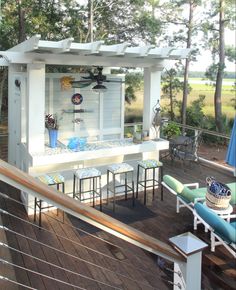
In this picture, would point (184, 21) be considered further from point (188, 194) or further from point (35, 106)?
point (188, 194)

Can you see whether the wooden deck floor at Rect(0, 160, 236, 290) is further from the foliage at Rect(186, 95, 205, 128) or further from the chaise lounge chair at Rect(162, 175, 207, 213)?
the foliage at Rect(186, 95, 205, 128)

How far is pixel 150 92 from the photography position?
19.1 ft

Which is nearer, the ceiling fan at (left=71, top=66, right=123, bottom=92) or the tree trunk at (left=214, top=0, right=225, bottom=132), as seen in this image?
the ceiling fan at (left=71, top=66, right=123, bottom=92)

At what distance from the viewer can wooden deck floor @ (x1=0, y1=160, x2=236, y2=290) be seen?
10.7 feet

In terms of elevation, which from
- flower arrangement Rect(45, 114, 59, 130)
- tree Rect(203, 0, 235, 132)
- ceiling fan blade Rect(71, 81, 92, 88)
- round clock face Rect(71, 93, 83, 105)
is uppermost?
tree Rect(203, 0, 235, 132)

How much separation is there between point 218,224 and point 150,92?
304cm

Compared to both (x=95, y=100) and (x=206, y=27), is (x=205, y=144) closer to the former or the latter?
(x=206, y=27)

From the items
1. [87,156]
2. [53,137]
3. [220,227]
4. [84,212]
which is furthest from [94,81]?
[84,212]

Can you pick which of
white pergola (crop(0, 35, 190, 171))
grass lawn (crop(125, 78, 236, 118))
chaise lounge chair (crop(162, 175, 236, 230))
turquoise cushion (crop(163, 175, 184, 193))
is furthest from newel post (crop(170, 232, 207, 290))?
grass lawn (crop(125, 78, 236, 118))

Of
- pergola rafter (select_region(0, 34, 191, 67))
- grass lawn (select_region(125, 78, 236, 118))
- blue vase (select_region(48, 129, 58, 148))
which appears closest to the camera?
pergola rafter (select_region(0, 34, 191, 67))

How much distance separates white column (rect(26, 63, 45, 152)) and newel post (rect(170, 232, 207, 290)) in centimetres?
366

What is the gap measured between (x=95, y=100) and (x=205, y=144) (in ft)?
24.3

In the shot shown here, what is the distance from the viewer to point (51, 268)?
348cm

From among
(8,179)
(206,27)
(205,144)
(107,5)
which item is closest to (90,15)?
(107,5)
